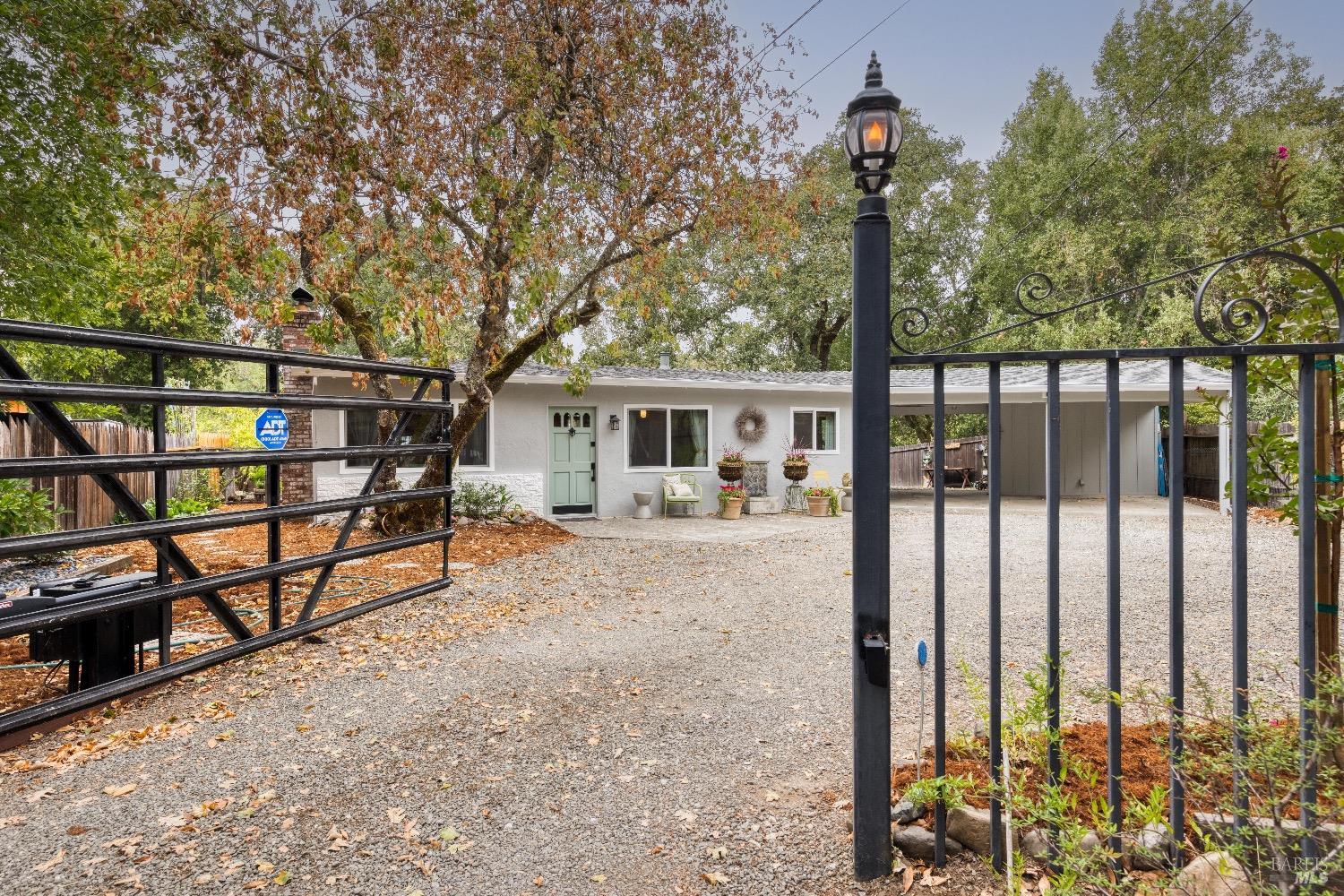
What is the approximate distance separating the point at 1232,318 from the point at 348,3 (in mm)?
7581

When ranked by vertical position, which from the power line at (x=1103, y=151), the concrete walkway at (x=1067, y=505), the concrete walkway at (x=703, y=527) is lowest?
the concrete walkway at (x=703, y=527)

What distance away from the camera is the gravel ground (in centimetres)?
207

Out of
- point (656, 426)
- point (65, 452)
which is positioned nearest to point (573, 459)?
point (656, 426)

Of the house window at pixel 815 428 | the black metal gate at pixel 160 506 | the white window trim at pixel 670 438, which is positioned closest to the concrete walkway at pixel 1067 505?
the house window at pixel 815 428

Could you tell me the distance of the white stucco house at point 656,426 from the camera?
11258 millimetres

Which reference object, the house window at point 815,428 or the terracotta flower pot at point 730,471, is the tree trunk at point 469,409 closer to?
the terracotta flower pot at point 730,471

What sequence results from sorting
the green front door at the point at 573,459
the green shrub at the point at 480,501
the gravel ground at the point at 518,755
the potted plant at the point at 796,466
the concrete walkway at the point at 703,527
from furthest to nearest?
the potted plant at the point at 796,466
the green front door at the point at 573,459
the green shrub at the point at 480,501
the concrete walkway at the point at 703,527
the gravel ground at the point at 518,755

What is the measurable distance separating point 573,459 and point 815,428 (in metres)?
4.83

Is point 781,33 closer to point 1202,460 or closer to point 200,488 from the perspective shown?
point 1202,460

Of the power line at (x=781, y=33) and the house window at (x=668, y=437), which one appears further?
the house window at (x=668, y=437)

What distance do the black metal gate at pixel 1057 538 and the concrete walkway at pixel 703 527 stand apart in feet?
23.4

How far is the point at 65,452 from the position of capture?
773 centimetres

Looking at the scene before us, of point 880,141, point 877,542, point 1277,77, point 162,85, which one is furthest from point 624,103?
point 1277,77

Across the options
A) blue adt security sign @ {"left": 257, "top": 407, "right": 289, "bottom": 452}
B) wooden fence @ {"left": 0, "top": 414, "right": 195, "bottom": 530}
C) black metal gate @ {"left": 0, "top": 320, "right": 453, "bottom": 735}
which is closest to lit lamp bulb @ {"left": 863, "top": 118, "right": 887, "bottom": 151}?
black metal gate @ {"left": 0, "top": 320, "right": 453, "bottom": 735}
